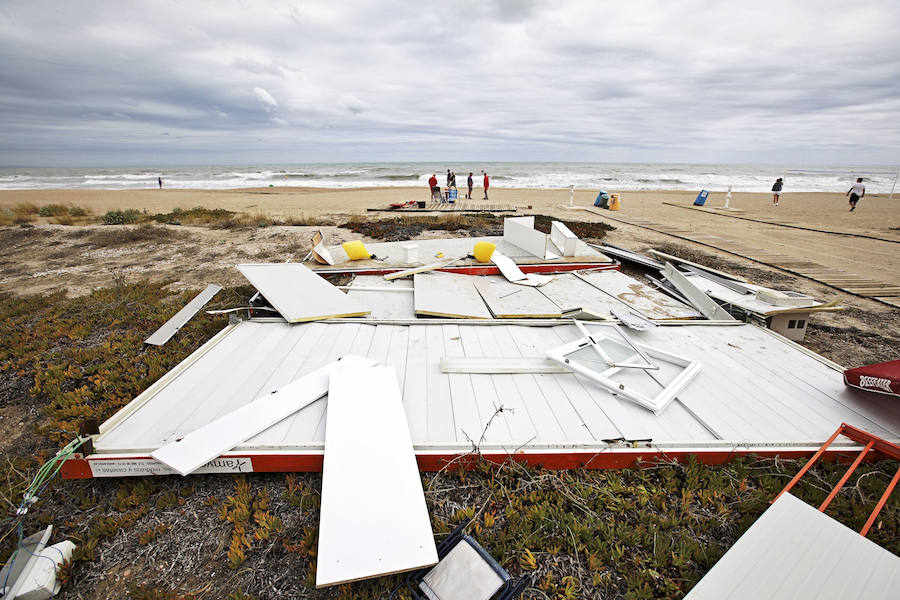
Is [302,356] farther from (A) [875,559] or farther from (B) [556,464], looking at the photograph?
(A) [875,559]

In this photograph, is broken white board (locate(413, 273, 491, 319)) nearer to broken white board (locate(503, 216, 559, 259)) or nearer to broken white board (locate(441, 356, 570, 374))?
broken white board (locate(441, 356, 570, 374))

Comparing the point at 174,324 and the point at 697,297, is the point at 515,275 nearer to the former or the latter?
the point at 697,297

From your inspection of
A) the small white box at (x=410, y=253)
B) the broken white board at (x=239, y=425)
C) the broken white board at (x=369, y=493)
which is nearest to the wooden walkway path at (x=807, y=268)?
the small white box at (x=410, y=253)

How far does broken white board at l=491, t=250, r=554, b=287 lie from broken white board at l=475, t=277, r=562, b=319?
0.14 metres

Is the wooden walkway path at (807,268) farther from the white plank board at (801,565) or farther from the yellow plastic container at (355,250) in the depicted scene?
the yellow plastic container at (355,250)

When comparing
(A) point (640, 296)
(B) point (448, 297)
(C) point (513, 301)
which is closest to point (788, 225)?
(A) point (640, 296)

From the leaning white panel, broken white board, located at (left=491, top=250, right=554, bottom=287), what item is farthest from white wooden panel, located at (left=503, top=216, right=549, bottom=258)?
the leaning white panel

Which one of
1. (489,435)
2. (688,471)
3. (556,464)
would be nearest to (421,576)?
(489,435)

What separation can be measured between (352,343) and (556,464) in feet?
8.54

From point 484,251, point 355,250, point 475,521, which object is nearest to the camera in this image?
point 475,521

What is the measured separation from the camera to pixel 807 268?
367 inches

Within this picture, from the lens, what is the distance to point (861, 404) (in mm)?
3527

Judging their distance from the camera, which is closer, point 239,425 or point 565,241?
point 239,425

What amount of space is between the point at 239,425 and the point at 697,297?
6.66m
